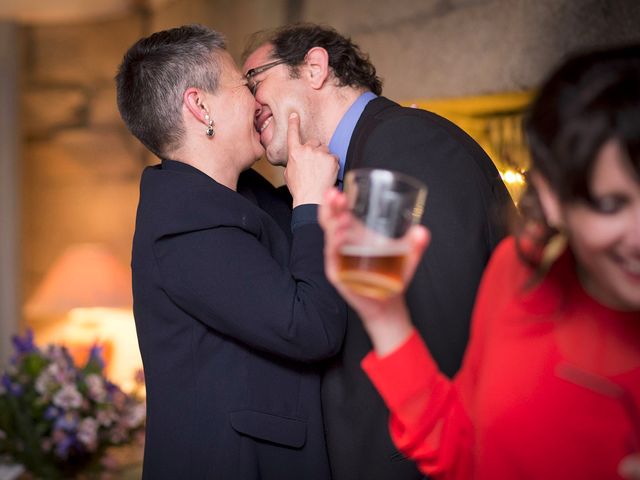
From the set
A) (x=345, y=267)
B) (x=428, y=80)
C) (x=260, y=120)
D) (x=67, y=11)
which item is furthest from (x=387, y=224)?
(x=67, y=11)

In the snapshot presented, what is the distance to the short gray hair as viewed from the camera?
1.51 m

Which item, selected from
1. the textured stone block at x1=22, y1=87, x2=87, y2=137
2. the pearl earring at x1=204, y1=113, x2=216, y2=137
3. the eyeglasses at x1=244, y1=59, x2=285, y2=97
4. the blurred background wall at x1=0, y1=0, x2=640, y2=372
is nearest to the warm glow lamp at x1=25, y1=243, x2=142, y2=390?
the blurred background wall at x1=0, y1=0, x2=640, y2=372

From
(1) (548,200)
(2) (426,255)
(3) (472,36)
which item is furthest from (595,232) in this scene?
(3) (472,36)

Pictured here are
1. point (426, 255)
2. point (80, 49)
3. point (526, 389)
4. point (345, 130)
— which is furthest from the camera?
point (80, 49)

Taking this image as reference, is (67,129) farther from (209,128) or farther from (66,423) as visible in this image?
(209,128)

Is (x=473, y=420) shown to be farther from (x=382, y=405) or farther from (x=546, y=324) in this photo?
(x=382, y=405)

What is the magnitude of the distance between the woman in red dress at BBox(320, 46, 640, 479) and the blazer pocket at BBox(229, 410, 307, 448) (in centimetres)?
49

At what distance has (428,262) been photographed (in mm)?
1248

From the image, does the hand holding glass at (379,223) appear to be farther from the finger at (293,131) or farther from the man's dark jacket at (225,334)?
the finger at (293,131)

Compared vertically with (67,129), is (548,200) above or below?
above

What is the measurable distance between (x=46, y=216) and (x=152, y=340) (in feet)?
9.97

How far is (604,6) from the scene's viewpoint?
6.39 ft

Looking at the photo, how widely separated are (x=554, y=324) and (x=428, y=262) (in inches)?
14.6

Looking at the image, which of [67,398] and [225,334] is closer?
[225,334]
